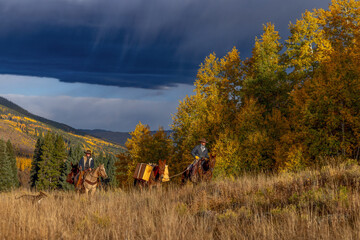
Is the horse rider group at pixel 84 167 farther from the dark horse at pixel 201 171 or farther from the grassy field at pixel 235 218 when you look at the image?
the grassy field at pixel 235 218

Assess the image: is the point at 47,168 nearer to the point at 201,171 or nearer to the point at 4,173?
the point at 4,173

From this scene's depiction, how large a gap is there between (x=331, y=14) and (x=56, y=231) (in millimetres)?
35755

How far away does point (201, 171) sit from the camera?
15.0m

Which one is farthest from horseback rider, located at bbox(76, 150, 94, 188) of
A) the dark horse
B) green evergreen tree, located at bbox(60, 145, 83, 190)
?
green evergreen tree, located at bbox(60, 145, 83, 190)

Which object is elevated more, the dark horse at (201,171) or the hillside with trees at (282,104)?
the hillside with trees at (282,104)

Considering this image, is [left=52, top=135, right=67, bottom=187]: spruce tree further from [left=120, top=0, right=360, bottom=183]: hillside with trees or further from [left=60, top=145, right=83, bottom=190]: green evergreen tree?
[left=120, top=0, right=360, bottom=183]: hillside with trees

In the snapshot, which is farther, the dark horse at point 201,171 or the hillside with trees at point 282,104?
the hillside with trees at point 282,104

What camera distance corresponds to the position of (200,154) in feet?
50.8

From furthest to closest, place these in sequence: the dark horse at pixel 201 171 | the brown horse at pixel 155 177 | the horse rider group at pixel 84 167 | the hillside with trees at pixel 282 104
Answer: the hillside with trees at pixel 282 104 → the brown horse at pixel 155 177 → the dark horse at pixel 201 171 → the horse rider group at pixel 84 167

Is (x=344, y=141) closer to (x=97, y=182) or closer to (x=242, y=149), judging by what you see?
(x=242, y=149)

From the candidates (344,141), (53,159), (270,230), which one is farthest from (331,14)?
(53,159)

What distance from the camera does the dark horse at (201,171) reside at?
14.8 m

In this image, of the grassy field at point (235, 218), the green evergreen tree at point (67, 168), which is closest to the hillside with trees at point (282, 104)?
the grassy field at point (235, 218)

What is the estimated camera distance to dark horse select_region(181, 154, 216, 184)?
14836 millimetres
